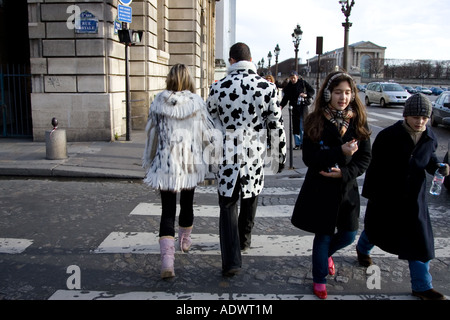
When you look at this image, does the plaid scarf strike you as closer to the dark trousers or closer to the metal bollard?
the dark trousers

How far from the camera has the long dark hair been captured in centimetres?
339

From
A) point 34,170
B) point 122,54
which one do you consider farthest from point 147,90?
point 34,170

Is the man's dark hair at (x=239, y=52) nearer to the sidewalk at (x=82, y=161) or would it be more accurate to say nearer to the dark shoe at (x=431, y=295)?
the dark shoe at (x=431, y=295)

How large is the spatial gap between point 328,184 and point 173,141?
139 centimetres

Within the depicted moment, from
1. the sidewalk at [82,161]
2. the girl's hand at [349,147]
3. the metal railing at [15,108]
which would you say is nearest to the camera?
the girl's hand at [349,147]

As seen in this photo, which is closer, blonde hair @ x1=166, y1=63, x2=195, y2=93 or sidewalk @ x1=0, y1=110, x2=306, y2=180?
blonde hair @ x1=166, y1=63, x2=195, y2=93

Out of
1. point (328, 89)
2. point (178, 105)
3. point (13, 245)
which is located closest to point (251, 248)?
point (178, 105)

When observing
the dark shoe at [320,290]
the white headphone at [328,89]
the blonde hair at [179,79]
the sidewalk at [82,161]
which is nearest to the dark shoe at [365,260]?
the dark shoe at [320,290]

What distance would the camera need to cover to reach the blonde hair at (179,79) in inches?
152

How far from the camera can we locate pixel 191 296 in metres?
3.52

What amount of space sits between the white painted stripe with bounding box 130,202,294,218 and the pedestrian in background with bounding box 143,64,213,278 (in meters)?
1.91

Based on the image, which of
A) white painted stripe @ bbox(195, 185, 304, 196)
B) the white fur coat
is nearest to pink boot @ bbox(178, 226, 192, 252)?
the white fur coat

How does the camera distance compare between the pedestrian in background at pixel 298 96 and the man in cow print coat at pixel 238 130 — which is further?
the pedestrian in background at pixel 298 96

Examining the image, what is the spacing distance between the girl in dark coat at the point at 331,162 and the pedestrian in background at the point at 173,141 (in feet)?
3.32
